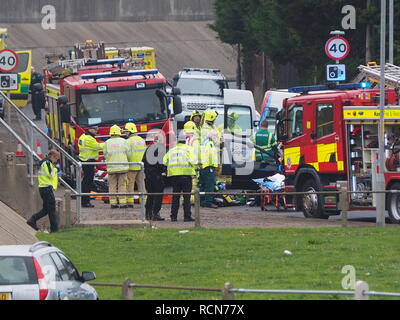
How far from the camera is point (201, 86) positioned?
153 feet

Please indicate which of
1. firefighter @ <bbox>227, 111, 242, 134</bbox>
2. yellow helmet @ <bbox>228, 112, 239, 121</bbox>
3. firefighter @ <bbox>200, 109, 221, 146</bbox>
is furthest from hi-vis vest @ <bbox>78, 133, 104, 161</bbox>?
yellow helmet @ <bbox>228, 112, 239, 121</bbox>

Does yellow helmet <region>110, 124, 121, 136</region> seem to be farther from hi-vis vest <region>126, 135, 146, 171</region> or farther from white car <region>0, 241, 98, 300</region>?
white car <region>0, 241, 98, 300</region>

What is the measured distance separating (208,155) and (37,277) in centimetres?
1474

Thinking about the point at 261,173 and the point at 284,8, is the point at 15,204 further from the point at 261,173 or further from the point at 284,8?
the point at 284,8

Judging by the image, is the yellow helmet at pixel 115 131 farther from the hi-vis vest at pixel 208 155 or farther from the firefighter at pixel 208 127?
the firefighter at pixel 208 127

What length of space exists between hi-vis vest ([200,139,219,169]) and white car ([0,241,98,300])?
13.7 meters

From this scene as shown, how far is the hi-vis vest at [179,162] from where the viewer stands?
25.9 metres

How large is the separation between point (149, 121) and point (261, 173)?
9.73ft

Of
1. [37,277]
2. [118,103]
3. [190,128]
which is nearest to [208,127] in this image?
[190,128]

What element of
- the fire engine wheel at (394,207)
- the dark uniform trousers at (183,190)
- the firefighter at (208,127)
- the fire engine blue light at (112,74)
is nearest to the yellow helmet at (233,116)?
the fire engine blue light at (112,74)

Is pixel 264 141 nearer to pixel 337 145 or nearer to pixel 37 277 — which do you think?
pixel 337 145

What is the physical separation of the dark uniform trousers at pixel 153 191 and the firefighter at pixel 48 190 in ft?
7.14
